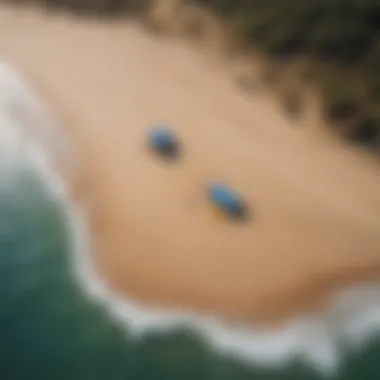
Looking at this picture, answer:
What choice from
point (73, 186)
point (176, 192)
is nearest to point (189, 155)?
point (176, 192)

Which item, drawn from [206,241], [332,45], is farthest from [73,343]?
[332,45]

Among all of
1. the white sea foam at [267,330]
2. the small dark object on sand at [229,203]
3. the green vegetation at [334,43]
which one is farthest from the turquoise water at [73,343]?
the green vegetation at [334,43]

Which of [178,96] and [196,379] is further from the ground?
[178,96]

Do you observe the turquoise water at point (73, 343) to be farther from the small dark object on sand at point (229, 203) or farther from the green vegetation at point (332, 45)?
the green vegetation at point (332, 45)

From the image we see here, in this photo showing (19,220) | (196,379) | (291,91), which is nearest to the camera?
(196,379)

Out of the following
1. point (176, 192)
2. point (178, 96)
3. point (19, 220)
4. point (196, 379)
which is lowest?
point (196, 379)

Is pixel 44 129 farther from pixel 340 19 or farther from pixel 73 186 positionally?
pixel 340 19
